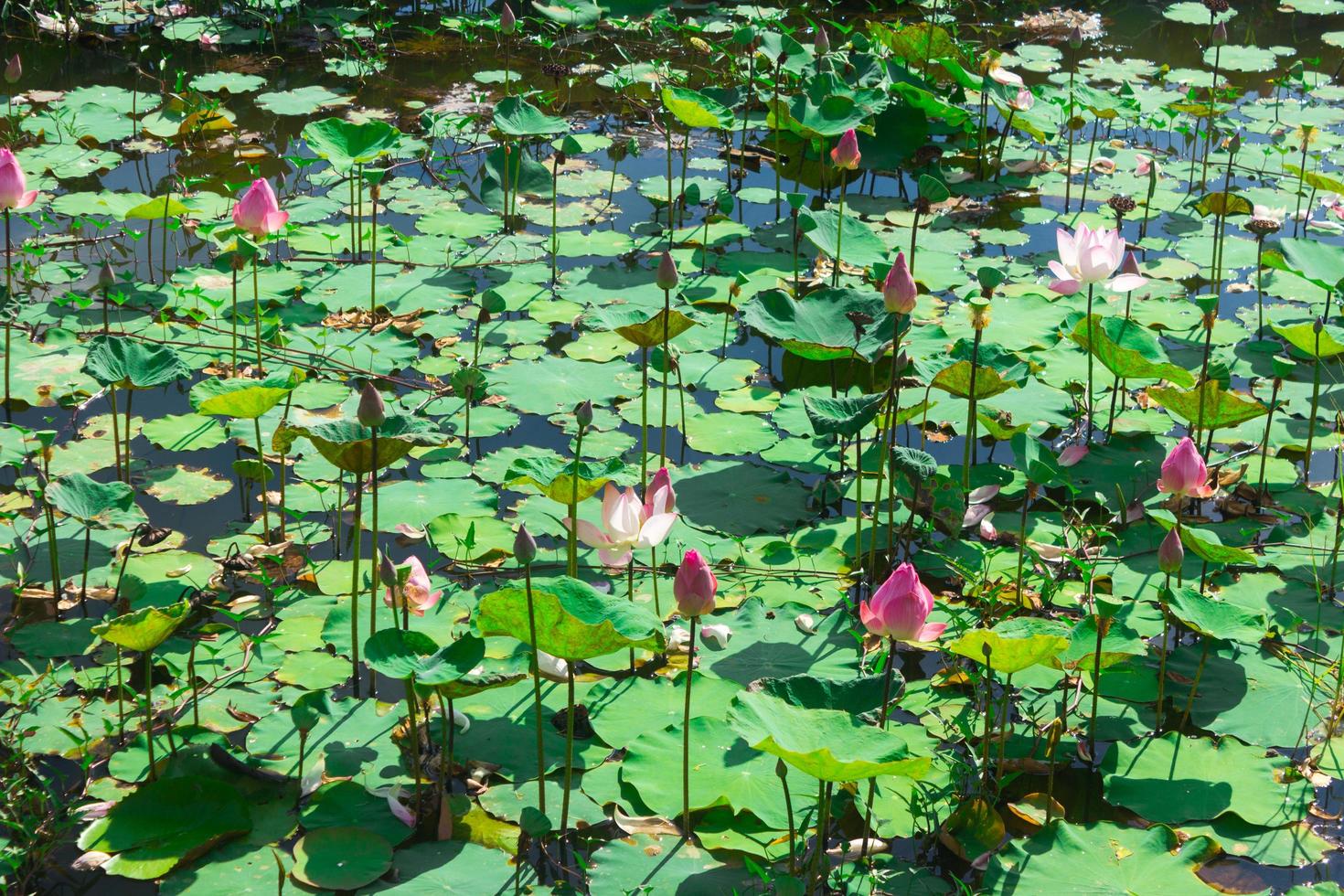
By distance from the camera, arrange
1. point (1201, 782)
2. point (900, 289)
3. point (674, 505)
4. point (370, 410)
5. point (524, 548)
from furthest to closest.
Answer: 1. point (900, 289)
2. point (674, 505)
3. point (1201, 782)
4. point (370, 410)
5. point (524, 548)

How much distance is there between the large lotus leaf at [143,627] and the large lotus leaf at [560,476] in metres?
0.74

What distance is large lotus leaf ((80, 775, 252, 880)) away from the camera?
7.87 ft

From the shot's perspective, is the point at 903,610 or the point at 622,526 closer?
the point at 903,610

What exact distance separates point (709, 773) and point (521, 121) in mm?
3466

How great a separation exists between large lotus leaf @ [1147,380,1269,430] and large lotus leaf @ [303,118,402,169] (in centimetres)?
290

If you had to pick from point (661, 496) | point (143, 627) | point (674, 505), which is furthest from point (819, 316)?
point (143, 627)

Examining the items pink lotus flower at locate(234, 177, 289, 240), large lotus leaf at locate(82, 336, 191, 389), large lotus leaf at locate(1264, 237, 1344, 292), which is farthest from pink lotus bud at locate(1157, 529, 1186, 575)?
pink lotus flower at locate(234, 177, 289, 240)

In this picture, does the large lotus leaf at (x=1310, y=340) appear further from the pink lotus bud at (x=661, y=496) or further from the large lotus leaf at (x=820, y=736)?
the large lotus leaf at (x=820, y=736)

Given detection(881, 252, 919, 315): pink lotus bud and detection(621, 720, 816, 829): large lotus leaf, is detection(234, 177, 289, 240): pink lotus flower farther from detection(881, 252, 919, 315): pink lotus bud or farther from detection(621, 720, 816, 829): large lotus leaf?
detection(621, 720, 816, 829): large lotus leaf

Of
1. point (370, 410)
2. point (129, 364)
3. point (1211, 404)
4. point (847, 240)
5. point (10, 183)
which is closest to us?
point (370, 410)

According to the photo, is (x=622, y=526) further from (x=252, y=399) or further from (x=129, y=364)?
(x=129, y=364)

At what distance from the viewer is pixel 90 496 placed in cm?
302

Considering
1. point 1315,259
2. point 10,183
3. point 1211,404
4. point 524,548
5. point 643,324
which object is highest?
point 10,183

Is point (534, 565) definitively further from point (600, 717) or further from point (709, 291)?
point (709, 291)
